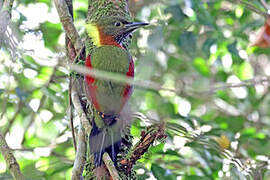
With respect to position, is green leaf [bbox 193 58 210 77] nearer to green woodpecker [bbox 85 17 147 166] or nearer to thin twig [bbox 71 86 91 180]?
green woodpecker [bbox 85 17 147 166]

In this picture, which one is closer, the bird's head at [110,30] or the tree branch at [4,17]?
the tree branch at [4,17]

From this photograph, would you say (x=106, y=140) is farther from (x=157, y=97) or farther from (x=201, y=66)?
(x=201, y=66)

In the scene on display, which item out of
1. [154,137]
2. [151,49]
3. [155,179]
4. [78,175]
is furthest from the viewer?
[155,179]

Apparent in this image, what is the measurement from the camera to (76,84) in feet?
13.5

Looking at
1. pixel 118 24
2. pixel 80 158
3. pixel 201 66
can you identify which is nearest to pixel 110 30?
pixel 118 24

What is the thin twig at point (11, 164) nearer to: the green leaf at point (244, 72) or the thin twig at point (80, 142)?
the thin twig at point (80, 142)

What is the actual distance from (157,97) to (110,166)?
2037mm

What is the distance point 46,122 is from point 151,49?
1959mm

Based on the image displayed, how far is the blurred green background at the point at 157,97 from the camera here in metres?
4.09

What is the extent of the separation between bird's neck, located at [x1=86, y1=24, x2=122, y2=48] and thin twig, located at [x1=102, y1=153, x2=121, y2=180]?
1159 millimetres

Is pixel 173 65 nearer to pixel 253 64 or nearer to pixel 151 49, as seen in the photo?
pixel 253 64

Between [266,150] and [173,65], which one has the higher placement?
[173,65]

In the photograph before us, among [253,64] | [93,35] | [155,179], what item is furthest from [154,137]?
[253,64]

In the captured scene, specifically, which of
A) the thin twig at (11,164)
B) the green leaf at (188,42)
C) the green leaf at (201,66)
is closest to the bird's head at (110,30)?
the green leaf at (188,42)
